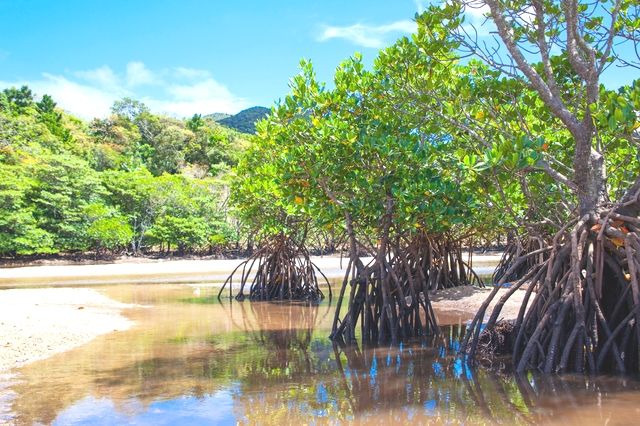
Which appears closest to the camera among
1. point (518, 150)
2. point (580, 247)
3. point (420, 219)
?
point (518, 150)

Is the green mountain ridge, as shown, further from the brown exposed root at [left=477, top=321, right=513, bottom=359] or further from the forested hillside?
the brown exposed root at [left=477, top=321, right=513, bottom=359]

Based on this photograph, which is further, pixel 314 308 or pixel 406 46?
pixel 314 308

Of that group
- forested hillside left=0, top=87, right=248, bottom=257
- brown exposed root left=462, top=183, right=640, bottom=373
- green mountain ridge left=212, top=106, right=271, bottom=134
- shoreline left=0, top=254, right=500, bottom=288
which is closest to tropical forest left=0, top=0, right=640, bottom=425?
brown exposed root left=462, top=183, right=640, bottom=373

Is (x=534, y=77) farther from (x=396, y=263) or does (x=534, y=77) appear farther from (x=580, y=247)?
(x=396, y=263)

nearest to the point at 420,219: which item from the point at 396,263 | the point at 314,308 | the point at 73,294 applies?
the point at 396,263

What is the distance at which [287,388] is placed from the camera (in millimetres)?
6094

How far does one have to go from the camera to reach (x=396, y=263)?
9578 millimetres

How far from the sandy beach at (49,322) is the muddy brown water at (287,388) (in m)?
0.43

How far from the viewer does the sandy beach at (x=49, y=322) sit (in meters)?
8.07

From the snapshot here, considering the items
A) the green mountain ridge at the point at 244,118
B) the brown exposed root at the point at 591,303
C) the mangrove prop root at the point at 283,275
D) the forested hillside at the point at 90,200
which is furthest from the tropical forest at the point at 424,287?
the green mountain ridge at the point at 244,118

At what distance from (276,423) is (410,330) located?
4.28 m

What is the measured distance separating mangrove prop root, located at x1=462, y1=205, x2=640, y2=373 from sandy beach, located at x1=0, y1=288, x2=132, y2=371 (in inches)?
246

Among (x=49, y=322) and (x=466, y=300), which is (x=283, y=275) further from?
(x=49, y=322)

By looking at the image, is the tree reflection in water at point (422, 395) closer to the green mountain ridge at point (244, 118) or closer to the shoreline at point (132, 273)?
the shoreline at point (132, 273)
